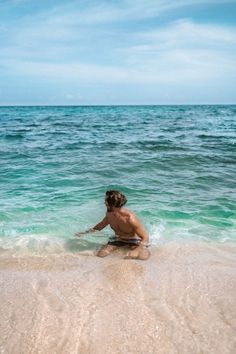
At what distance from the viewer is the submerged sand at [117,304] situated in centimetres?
341

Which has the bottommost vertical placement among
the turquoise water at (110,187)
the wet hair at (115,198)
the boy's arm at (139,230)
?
the turquoise water at (110,187)

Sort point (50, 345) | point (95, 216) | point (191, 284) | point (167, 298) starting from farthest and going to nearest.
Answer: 1. point (95, 216)
2. point (191, 284)
3. point (167, 298)
4. point (50, 345)

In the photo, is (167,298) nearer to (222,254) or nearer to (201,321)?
Answer: (201,321)

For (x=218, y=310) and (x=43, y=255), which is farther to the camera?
(x=43, y=255)

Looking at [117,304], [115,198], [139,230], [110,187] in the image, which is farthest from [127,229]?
[110,187]

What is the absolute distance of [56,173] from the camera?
11953 millimetres

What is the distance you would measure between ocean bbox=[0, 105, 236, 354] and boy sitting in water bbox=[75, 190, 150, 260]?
0.52 feet

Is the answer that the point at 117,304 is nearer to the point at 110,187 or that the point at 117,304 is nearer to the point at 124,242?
the point at 124,242

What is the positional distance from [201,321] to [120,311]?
849 millimetres

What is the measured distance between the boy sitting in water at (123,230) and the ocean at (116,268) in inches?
6.3

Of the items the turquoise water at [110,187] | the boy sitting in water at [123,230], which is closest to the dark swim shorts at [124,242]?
the boy sitting in water at [123,230]

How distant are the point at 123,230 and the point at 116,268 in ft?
3.35

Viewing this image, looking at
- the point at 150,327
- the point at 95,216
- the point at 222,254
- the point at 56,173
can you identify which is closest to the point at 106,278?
the point at 150,327

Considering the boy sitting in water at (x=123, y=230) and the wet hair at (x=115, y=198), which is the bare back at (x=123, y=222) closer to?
the boy sitting in water at (x=123, y=230)
